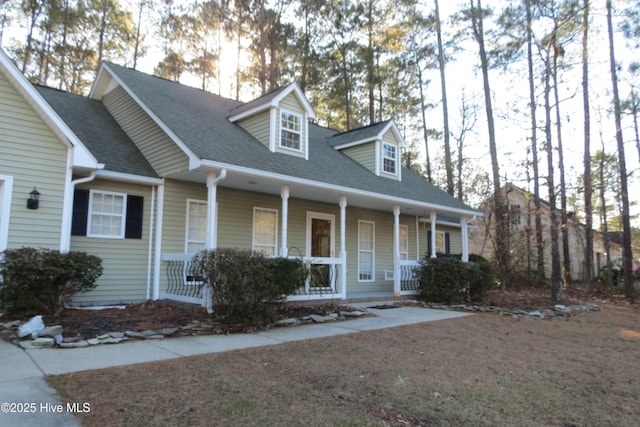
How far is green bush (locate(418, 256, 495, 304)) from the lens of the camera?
37.4ft

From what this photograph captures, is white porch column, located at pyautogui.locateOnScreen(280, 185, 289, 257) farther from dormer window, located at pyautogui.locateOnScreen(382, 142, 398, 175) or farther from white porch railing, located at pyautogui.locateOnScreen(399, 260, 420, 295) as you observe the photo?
dormer window, located at pyautogui.locateOnScreen(382, 142, 398, 175)

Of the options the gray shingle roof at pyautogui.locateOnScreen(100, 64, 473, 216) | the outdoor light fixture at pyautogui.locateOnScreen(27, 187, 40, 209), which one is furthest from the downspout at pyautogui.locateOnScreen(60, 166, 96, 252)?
the gray shingle roof at pyautogui.locateOnScreen(100, 64, 473, 216)

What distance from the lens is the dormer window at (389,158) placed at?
47.4 ft

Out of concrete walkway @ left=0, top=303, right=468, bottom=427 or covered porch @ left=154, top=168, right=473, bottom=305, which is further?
covered porch @ left=154, top=168, right=473, bottom=305

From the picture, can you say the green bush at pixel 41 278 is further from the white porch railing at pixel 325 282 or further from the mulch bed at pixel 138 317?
the white porch railing at pixel 325 282

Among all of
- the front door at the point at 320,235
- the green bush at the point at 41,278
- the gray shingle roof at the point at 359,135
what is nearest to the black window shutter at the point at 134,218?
the green bush at the point at 41,278

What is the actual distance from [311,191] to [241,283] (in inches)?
170

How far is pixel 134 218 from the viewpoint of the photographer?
29.7 feet

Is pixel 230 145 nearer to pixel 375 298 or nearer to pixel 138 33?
pixel 375 298

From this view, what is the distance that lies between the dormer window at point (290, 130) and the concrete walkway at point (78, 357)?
5.32 metres

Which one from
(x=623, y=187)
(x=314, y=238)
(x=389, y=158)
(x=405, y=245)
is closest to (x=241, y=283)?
(x=314, y=238)

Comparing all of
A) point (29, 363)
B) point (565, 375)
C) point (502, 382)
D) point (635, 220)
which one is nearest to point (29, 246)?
point (29, 363)

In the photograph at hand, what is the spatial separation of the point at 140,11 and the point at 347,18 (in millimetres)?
10435

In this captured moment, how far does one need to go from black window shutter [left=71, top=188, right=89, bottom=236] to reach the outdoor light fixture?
81cm
